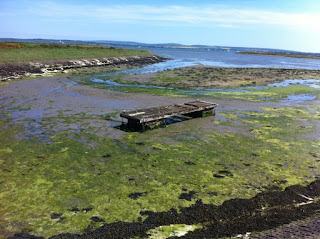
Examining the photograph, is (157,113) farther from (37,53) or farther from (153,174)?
(37,53)

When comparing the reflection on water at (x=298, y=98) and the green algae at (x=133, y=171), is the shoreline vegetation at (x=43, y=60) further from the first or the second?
the reflection on water at (x=298, y=98)

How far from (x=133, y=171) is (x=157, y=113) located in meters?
6.66

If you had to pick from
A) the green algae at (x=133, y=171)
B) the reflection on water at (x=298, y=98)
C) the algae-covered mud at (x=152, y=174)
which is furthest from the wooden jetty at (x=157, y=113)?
the reflection on water at (x=298, y=98)

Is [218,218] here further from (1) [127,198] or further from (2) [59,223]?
(2) [59,223]

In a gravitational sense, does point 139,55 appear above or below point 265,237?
above

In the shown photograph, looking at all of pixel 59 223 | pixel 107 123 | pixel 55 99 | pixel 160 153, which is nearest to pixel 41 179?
A: pixel 59 223

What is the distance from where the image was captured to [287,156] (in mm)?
12508

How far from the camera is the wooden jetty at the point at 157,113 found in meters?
15.6

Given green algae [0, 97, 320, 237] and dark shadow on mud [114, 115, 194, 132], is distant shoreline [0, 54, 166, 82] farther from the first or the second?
dark shadow on mud [114, 115, 194, 132]

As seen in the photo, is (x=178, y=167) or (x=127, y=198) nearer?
(x=127, y=198)

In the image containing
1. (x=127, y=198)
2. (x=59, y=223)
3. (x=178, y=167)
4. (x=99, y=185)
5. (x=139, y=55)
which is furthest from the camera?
(x=139, y=55)

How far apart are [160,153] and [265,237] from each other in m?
6.31

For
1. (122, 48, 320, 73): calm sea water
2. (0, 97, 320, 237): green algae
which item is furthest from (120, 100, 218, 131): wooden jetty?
(122, 48, 320, 73): calm sea water

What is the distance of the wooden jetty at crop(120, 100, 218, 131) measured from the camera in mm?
15598
